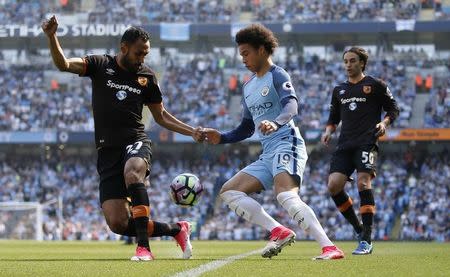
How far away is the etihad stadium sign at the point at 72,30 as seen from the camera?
46188mm

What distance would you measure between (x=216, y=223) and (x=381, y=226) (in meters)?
6.29

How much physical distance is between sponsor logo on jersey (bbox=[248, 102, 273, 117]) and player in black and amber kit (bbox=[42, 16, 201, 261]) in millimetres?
698

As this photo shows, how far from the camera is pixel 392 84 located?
42.9 metres

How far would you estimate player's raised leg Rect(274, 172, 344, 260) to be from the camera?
8.68 m

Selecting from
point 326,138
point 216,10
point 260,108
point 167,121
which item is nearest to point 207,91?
point 216,10

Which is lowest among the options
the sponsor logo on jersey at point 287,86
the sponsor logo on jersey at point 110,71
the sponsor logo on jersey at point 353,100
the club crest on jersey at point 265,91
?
the sponsor logo on jersey at point 353,100

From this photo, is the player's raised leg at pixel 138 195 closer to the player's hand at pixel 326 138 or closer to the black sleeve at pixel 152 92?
the black sleeve at pixel 152 92

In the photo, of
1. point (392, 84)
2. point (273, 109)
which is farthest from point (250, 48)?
point (392, 84)

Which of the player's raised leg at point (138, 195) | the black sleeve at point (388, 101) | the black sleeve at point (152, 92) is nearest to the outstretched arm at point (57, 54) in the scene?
the black sleeve at point (152, 92)

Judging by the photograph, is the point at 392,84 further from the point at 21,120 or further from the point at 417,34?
the point at 21,120

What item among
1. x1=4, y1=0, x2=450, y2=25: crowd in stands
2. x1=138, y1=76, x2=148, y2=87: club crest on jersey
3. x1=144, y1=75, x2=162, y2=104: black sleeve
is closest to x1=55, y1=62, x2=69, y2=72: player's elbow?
x1=138, y1=76, x2=148, y2=87: club crest on jersey

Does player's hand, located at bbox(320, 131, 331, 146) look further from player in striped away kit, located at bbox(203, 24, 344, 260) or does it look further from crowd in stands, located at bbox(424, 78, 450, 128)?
crowd in stands, located at bbox(424, 78, 450, 128)

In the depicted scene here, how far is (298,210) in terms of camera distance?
28.5 feet

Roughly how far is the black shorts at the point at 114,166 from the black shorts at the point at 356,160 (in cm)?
310
